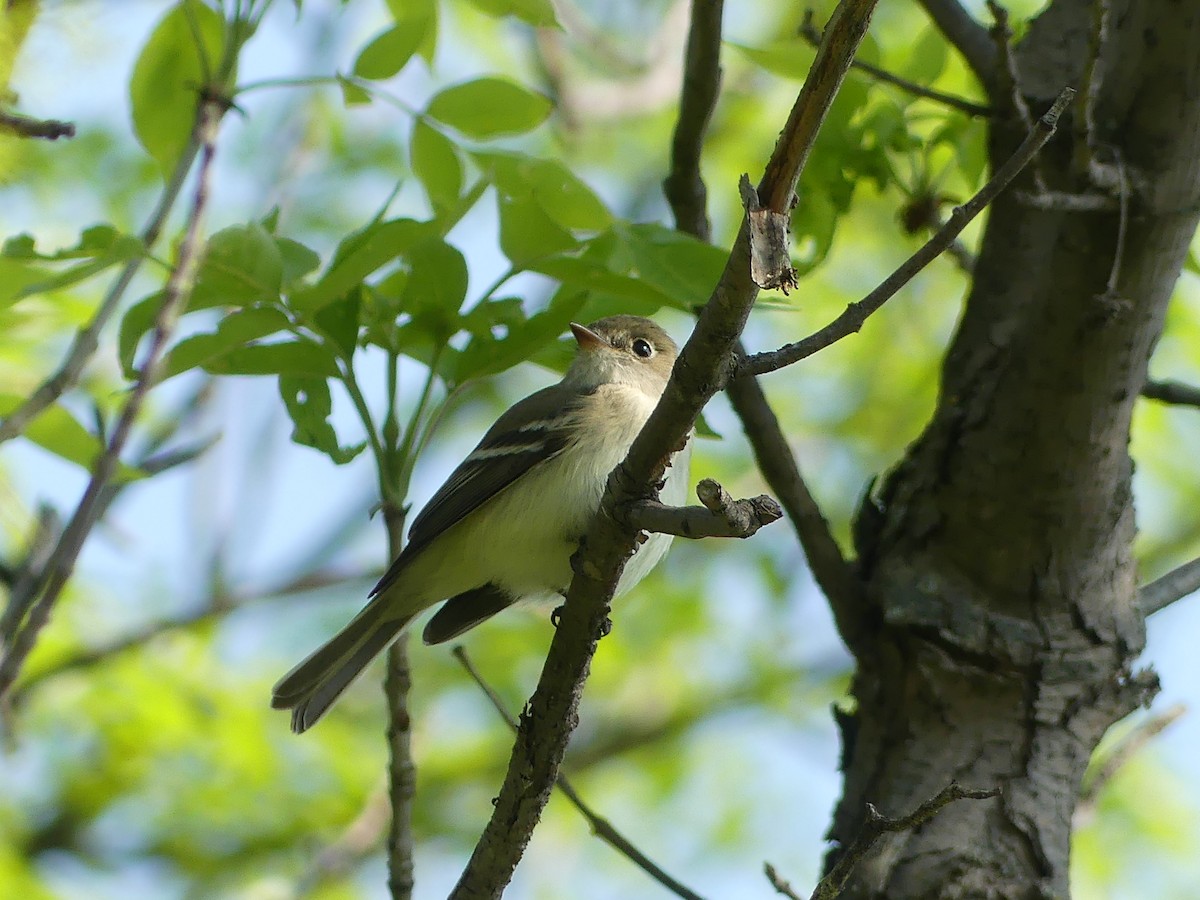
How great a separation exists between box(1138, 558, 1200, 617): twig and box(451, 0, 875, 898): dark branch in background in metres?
1.93

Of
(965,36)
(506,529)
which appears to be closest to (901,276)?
(965,36)

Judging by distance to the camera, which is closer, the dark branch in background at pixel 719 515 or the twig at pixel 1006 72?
the dark branch in background at pixel 719 515

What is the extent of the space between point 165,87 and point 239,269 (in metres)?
0.65

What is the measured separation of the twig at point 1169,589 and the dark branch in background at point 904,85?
1.56m

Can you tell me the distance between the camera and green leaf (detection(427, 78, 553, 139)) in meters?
3.65

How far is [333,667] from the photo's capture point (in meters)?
4.83

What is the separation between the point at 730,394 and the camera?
13.5 feet

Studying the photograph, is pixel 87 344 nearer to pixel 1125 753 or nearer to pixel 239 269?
pixel 239 269

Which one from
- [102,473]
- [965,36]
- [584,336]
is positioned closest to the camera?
[102,473]

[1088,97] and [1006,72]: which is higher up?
[1006,72]

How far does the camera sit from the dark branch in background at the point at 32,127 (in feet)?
6.72

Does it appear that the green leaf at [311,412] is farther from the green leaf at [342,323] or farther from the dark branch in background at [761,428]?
the dark branch in background at [761,428]

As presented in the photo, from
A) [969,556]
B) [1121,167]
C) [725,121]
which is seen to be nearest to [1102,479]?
[969,556]

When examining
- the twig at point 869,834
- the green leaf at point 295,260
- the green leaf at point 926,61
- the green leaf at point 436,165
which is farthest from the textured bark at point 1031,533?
the green leaf at point 295,260
